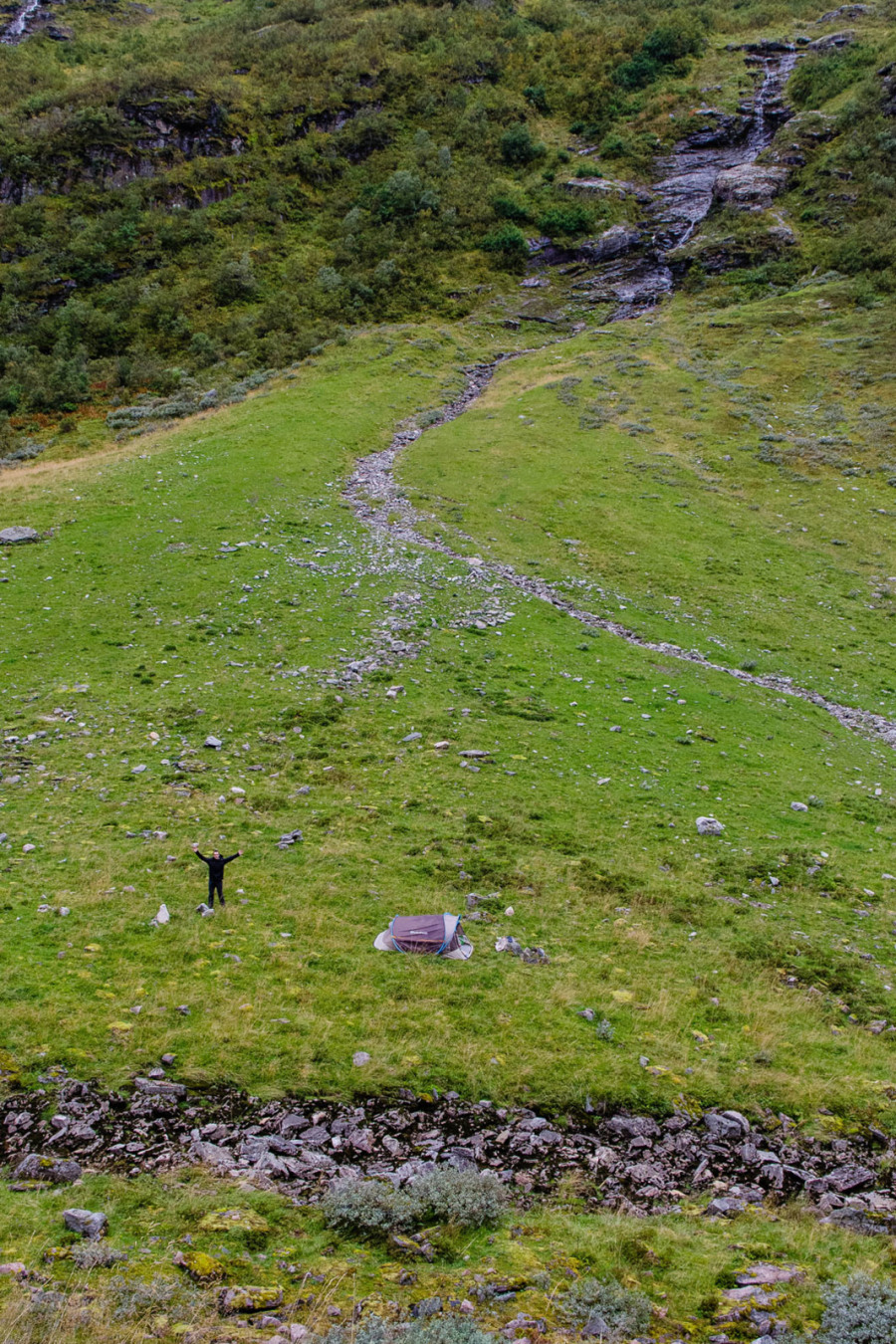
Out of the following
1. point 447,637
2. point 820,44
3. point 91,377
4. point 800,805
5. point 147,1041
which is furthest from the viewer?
point 820,44

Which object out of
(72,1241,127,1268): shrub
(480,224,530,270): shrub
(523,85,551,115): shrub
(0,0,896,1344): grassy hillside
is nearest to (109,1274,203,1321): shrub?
(0,0,896,1344): grassy hillside

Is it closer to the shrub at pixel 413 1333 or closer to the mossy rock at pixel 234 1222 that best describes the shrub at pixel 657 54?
the mossy rock at pixel 234 1222

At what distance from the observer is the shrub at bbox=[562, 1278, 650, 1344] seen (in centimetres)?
574

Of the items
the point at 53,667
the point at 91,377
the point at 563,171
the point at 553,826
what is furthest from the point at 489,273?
the point at 553,826

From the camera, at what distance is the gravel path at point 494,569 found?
75.5 feet

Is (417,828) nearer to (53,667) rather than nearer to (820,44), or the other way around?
(53,667)

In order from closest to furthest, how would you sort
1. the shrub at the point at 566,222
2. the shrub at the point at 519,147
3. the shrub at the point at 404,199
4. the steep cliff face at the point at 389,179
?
the steep cliff face at the point at 389,179, the shrub at the point at 404,199, the shrub at the point at 566,222, the shrub at the point at 519,147

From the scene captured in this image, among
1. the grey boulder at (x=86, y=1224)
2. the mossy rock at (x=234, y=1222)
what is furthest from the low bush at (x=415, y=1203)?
the grey boulder at (x=86, y=1224)

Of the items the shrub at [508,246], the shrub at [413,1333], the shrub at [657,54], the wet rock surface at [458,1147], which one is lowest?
the wet rock surface at [458,1147]

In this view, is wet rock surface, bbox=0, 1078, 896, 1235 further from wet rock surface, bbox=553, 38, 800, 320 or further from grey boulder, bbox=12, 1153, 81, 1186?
wet rock surface, bbox=553, 38, 800, 320

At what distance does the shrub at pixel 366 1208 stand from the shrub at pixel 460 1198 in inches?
6.9

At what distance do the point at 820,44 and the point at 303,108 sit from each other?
67468 millimetres

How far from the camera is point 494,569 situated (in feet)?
98.6

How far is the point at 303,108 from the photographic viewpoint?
282ft
